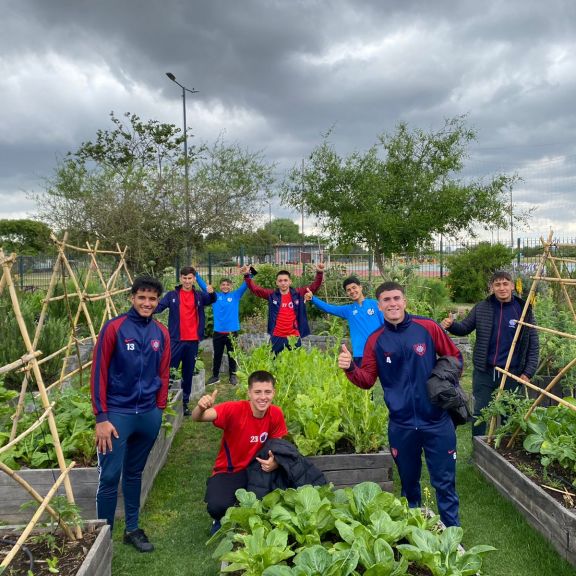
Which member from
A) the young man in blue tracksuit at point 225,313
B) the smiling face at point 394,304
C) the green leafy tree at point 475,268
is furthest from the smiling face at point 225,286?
the green leafy tree at point 475,268

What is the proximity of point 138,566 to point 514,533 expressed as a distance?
2523 millimetres

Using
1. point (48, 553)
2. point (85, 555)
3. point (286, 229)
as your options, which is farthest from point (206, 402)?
point (286, 229)

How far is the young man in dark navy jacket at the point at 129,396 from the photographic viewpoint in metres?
3.15

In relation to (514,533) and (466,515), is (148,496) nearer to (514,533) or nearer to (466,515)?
(466,515)

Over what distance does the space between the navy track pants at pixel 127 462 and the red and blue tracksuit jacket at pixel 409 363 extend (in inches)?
55.2

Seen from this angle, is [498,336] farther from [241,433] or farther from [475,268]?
[475,268]

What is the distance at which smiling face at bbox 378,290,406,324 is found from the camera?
3148 millimetres

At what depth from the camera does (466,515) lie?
373 cm

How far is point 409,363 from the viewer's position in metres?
3.13

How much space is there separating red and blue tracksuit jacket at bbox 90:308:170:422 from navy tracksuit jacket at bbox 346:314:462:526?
1.35m

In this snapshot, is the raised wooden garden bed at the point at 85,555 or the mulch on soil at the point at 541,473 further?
the mulch on soil at the point at 541,473

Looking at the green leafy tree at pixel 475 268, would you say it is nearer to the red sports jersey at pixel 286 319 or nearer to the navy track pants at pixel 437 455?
the red sports jersey at pixel 286 319

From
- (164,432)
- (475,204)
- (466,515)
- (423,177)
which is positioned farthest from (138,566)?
(475,204)

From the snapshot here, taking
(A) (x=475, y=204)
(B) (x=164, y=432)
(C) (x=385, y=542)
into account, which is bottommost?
(B) (x=164, y=432)
